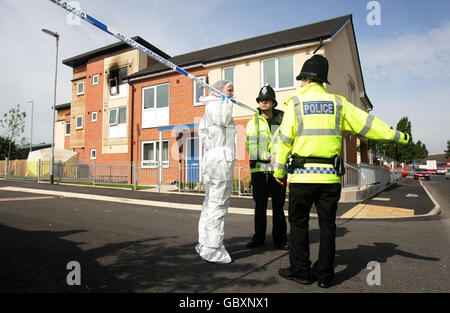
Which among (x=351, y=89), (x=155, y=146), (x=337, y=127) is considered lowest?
(x=337, y=127)

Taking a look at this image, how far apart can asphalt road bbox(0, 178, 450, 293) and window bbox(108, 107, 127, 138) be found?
44.9 ft

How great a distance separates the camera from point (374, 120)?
2.61 meters

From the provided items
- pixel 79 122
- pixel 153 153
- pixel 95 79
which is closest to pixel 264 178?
pixel 153 153

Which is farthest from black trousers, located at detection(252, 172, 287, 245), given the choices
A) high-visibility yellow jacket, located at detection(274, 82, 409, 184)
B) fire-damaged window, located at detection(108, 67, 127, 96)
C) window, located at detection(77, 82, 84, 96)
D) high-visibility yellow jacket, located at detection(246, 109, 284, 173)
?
window, located at detection(77, 82, 84, 96)

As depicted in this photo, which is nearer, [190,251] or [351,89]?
[190,251]

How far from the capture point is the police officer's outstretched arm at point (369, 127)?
2570mm

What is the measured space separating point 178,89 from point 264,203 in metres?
12.9

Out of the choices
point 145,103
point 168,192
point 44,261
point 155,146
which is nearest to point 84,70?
point 145,103

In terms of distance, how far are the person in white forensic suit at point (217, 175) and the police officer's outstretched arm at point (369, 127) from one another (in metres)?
1.22

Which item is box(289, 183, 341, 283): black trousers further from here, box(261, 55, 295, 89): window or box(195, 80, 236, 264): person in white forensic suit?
box(261, 55, 295, 89): window

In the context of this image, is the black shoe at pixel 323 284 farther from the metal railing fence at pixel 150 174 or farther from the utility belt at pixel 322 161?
the metal railing fence at pixel 150 174

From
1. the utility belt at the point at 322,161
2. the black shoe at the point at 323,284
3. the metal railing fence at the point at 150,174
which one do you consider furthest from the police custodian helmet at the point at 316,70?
the metal railing fence at the point at 150,174
